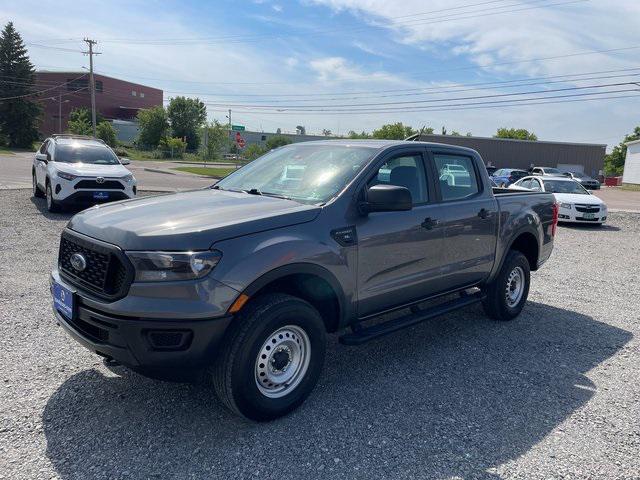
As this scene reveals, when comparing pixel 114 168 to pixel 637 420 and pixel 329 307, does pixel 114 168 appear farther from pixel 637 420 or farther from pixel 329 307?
pixel 637 420

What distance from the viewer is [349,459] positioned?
3.08 meters

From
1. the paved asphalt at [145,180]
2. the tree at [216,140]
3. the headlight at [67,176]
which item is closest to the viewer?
the headlight at [67,176]

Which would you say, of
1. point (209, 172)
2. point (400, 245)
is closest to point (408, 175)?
point (400, 245)

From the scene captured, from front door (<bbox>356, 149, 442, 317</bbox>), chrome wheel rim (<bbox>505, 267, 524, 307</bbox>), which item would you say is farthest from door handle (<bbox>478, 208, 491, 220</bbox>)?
chrome wheel rim (<bbox>505, 267, 524, 307</bbox>)

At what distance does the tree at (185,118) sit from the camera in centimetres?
8762

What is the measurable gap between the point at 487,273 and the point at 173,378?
3.51 m

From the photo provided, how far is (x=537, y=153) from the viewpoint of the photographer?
54.5m

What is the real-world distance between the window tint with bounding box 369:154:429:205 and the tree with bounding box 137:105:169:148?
269 ft

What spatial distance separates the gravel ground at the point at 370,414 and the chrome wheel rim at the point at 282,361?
0.24 meters

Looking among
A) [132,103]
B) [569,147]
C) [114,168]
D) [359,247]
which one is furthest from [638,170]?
[132,103]

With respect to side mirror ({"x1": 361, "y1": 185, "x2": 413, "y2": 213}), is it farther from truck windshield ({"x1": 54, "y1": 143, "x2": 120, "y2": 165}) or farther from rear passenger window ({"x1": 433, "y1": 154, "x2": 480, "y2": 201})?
truck windshield ({"x1": 54, "y1": 143, "x2": 120, "y2": 165})

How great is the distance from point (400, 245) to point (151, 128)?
8243 cm

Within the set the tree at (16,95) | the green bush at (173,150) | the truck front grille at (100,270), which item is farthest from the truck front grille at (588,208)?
the tree at (16,95)

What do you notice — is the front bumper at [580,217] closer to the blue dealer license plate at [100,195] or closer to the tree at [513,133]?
the blue dealer license plate at [100,195]
